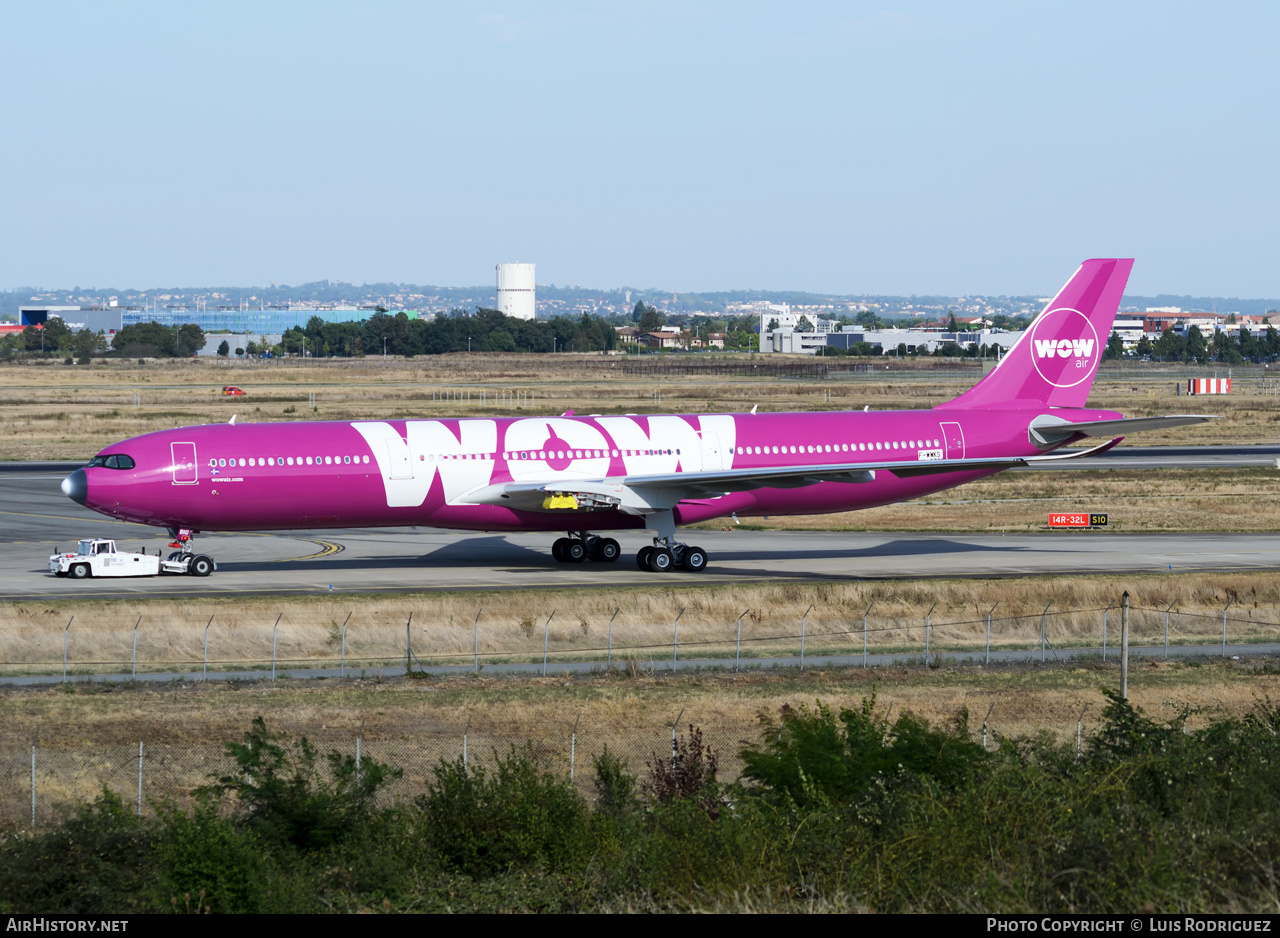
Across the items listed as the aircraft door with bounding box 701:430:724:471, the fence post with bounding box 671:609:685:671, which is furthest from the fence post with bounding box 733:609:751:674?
the aircraft door with bounding box 701:430:724:471

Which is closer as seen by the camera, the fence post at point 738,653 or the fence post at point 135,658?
the fence post at point 135,658

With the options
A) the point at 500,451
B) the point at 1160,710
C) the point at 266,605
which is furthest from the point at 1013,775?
the point at 500,451

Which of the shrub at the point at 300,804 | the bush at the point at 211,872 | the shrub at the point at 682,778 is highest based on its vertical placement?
the bush at the point at 211,872

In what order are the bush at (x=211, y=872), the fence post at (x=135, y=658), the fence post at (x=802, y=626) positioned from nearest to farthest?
the bush at (x=211, y=872)
the fence post at (x=135, y=658)
the fence post at (x=802, y=626)

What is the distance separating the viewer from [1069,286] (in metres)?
58.7

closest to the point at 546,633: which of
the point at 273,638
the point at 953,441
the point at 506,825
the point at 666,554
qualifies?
the point at 273,638

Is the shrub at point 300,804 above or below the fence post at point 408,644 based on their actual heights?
above

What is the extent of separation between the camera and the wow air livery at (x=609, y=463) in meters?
47.8

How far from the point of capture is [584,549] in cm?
5334

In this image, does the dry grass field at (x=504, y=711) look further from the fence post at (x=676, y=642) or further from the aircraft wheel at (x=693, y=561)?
the aircraft wheel at (x=693, y=561)

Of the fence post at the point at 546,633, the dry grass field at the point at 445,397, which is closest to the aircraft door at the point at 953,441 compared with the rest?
the fence post at the point at 546,633

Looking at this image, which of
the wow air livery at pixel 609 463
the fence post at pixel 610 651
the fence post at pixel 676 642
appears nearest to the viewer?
the fence post at pixel 610 651

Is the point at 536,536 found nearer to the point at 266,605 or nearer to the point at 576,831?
the point at 266,605

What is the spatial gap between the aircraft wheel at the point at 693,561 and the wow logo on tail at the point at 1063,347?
60.6 feet
